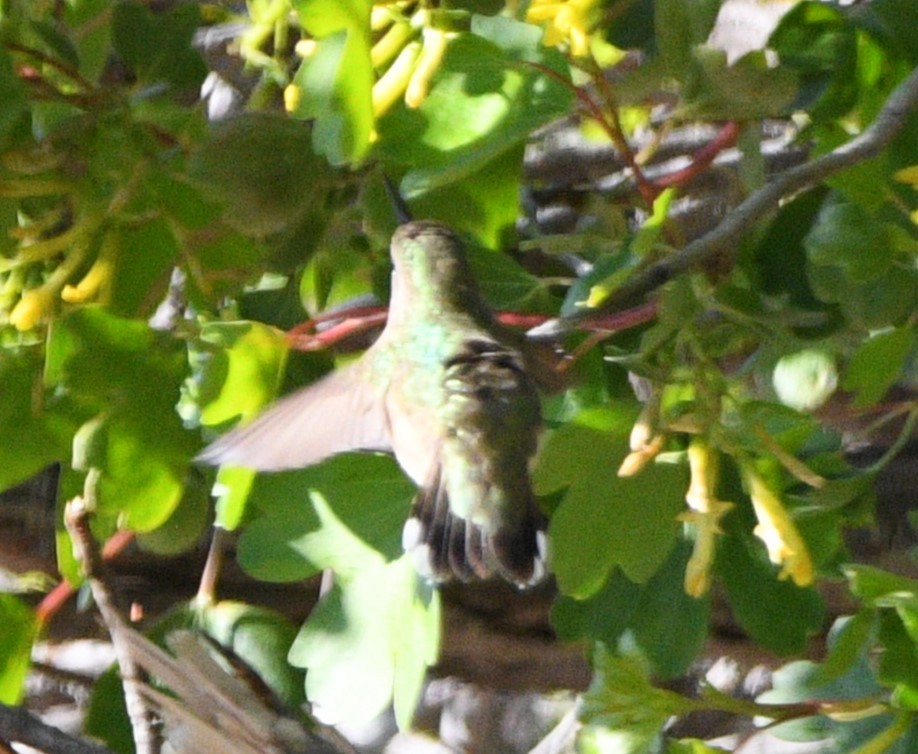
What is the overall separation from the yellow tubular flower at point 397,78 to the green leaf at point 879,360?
29 cm

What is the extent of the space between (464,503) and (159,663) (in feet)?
1.00

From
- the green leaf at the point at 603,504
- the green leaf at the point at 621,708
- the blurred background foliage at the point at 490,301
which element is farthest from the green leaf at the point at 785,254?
the green leaf at the point at 621,708

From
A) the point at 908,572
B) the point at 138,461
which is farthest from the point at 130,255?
the point at 908,572

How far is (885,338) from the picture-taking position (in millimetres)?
720

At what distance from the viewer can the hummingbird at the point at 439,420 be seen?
0.71m

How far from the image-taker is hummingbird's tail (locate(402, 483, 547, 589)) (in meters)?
0.71

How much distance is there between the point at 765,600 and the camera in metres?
0.82

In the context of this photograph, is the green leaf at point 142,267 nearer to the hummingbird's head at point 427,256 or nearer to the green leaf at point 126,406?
the green leaf at point 126,406

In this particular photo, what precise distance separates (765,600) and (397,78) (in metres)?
0.39

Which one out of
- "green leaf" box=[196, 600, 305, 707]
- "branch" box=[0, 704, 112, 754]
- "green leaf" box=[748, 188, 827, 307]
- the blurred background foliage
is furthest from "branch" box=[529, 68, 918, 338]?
"branch" box=[0, 704, 112, 754]

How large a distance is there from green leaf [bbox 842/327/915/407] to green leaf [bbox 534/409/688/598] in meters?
0.11

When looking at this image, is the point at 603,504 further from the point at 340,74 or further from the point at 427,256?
the point at 340,74

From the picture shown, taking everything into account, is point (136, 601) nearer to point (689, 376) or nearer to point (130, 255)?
point (130, 255)

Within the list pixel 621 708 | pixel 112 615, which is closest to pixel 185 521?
pixel 112 615
